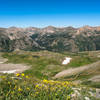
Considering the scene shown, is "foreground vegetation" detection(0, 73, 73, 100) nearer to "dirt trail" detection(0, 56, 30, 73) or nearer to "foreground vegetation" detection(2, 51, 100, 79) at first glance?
"foreground vegetation" detection(2, 51, 100, 79)

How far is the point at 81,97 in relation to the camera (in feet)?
34.7

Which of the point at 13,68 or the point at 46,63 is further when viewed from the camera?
the point at 46,63

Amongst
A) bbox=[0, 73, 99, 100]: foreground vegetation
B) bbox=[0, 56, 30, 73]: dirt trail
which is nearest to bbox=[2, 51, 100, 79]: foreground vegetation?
bbox=[0, 56, 30, 73]: dirt trail

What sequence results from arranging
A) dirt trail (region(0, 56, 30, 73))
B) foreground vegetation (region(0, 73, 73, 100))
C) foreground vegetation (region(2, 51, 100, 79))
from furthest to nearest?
dirt trail (region(0, 56, 30, 73)) → foreground vegetation (region(2, 51, 100, 79)) → foreground vegetation (region(0, 73, 73, 100))

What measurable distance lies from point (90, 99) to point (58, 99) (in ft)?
10.7

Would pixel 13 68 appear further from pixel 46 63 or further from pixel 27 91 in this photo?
pixel 27 91

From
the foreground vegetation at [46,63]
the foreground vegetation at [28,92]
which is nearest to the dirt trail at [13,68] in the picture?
the foreground vegetation at [46,63]

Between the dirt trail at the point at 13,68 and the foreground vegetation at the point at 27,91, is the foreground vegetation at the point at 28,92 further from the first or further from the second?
the dirt trail at the point at 13,68

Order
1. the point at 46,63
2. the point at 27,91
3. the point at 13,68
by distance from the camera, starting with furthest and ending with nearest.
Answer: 1. the point at 46,63
2. the point at 13,68
3. the point at 27,91

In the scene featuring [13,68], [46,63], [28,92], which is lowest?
[46,63]

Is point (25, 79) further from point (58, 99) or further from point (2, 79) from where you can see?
point (58, 99)

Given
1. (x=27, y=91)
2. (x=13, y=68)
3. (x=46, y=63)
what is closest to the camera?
(x=27, y=91)

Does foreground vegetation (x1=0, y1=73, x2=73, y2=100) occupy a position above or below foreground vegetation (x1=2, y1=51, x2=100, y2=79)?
above

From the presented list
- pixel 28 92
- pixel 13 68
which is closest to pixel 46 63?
pixel 13 68
